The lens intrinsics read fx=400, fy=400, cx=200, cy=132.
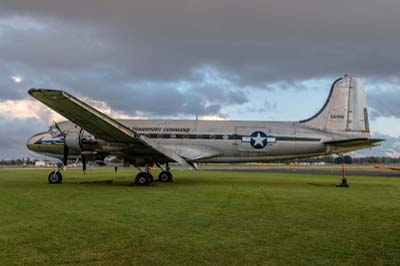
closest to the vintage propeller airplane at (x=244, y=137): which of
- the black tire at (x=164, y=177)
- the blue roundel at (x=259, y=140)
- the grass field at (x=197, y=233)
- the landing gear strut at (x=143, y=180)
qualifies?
the blue roundel at (x=259, y=140)

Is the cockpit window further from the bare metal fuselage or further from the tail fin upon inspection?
the tail fin

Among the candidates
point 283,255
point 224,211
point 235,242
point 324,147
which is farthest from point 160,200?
point 324,147

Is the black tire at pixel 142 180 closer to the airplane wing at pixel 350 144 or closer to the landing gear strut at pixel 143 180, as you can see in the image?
the landing gear strut at pixel 143 180

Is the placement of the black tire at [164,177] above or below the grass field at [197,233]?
above

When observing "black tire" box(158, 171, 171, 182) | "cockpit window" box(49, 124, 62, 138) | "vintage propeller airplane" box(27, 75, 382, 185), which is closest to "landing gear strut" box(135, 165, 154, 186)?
"vintage propeller airplane" box(27, 75, 382, 185)

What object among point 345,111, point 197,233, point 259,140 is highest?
point 345,111

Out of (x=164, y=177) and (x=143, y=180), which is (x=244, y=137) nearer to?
(x=164, y=177)

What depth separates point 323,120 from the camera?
917 inches

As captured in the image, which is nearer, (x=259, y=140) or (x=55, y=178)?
(x=55, y=178)

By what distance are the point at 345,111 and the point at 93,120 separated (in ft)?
47.0

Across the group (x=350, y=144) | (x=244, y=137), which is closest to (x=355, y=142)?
(x=350, y=144)

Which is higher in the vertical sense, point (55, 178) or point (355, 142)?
point (355, 142)

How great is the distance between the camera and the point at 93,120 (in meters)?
17.8

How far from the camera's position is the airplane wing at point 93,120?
1622cm
